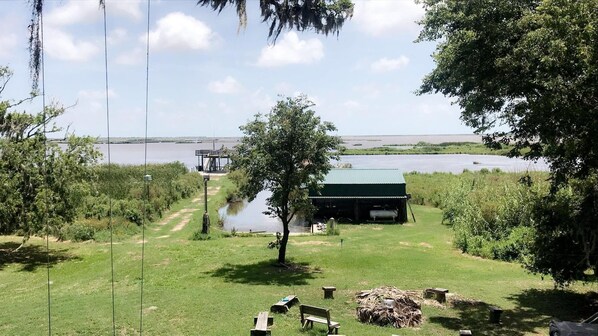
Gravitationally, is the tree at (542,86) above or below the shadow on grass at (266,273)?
above

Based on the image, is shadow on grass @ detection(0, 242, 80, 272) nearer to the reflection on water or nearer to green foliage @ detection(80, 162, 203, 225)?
green foliage @ detection(80, 162, 203, 225)

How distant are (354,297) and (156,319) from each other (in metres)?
6.22

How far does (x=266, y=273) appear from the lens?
19.5 metres

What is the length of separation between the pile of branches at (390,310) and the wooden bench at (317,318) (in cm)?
123

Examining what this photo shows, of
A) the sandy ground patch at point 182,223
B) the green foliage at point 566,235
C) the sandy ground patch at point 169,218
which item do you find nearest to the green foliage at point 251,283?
the green foliage at point 566,235

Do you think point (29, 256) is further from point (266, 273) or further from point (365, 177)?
point (365, 177)

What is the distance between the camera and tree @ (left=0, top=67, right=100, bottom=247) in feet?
72.1

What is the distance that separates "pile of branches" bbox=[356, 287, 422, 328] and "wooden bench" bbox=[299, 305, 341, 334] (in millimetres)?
1234

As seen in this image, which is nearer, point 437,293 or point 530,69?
point 530,69

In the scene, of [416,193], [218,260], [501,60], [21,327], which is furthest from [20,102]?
[416,193]

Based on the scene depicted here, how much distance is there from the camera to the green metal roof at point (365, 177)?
35031mm

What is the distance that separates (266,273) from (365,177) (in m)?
18.5

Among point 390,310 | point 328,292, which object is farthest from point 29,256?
point 390,310

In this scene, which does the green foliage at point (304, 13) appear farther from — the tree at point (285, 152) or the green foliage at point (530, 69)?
the tree at point (285, 152)
